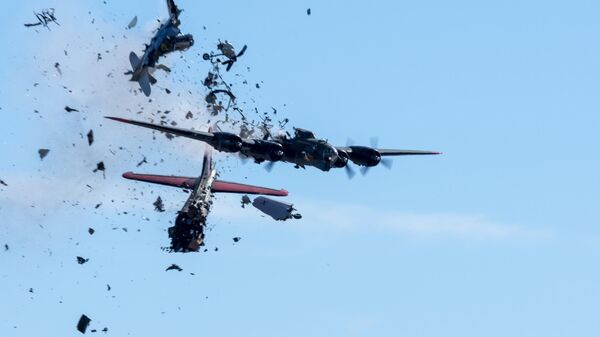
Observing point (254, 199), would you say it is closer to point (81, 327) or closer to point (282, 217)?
point (282, 217)

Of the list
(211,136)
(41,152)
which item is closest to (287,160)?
(211,136)

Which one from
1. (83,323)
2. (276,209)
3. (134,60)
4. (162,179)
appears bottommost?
(83,323)

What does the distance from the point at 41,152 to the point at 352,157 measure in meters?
26.8

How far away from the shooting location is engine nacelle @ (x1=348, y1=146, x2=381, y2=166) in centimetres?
11231

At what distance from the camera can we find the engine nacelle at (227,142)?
343 feet

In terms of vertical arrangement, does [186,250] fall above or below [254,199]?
below

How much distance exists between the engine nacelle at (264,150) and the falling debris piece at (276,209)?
910cm

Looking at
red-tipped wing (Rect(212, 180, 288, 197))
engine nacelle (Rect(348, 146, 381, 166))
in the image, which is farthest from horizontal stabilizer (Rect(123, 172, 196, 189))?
engine nacelle (Rect(348, 146, 381, 166))

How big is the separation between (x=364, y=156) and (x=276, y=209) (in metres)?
9.04

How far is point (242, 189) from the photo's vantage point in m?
125

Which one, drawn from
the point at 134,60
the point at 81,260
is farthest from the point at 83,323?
the point at 134,60

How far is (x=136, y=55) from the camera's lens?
11006 centimetres

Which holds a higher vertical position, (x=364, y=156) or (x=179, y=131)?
(x=364, y=156)

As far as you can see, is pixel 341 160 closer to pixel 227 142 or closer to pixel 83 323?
pixel 227 142
